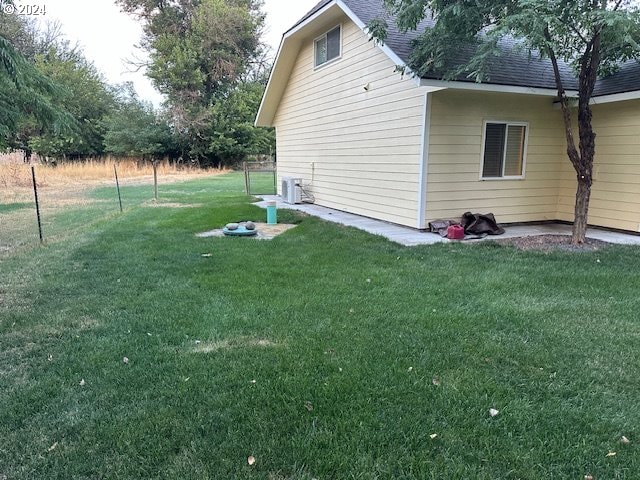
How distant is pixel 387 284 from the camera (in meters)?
4.59

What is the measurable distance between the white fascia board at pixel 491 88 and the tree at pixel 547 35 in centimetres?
15

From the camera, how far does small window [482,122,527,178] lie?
765 cm

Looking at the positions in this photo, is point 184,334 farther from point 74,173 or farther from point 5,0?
point 74,173

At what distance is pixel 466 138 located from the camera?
741 cm

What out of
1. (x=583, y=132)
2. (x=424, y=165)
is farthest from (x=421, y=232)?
(x=583, y=132)

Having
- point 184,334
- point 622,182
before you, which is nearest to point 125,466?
point 184,334

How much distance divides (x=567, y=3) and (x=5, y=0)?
5537 mm

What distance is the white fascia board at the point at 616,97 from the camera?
6.63 m

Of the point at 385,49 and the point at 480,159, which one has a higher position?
the point at 385,49

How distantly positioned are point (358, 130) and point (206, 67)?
24521 millimetres

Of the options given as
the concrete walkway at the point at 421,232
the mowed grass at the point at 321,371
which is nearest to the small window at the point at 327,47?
the concrete walkway at the point at 421,232

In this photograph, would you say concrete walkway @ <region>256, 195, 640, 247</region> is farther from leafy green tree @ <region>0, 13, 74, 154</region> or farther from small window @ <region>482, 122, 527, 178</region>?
leafy green tree @ <region>0, 13, 74, 154</region>

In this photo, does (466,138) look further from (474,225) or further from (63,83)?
(63,83)

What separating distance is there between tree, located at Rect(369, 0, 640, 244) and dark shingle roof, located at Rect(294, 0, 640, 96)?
1.08 feet
